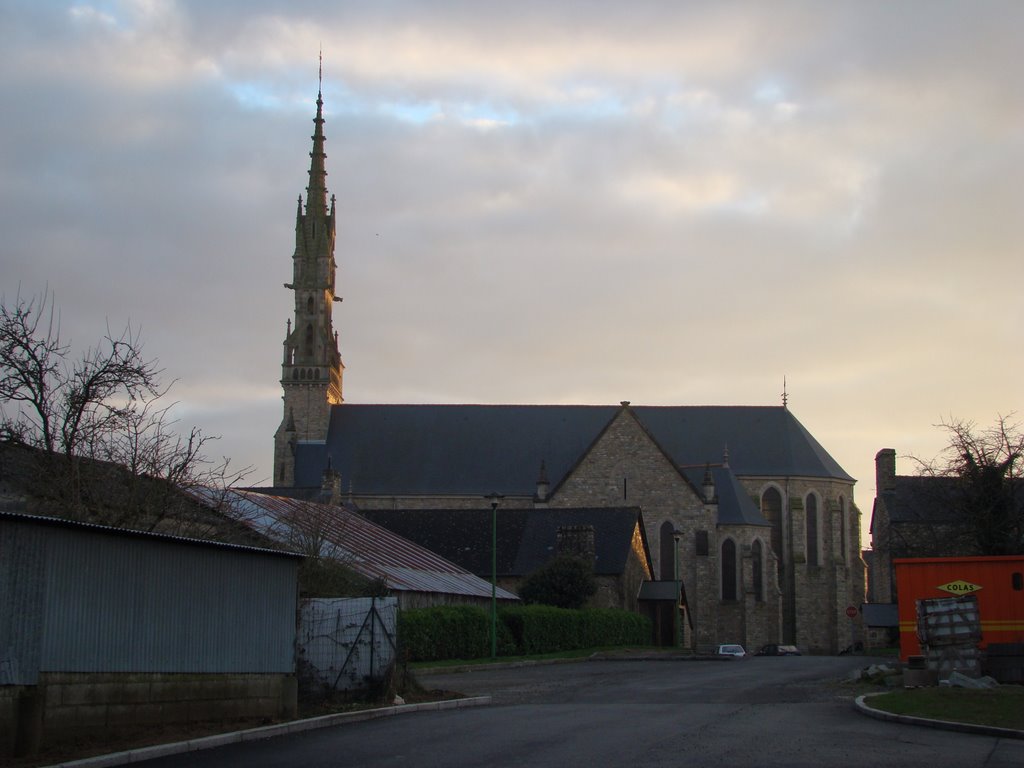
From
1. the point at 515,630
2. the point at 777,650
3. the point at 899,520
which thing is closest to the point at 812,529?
the point at 899,520

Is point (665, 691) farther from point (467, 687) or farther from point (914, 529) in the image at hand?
point (914, 529)

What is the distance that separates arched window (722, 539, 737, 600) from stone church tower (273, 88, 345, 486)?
23831 mm

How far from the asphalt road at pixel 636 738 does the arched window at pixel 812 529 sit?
1969 inches

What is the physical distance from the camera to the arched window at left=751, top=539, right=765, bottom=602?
67.8 meters

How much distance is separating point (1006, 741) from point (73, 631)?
10.9 meters

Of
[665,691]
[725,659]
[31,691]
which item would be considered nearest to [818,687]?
[665,691]

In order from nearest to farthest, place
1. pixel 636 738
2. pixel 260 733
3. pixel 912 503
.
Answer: pixel 636 738 < pixel 260 733 < pixel 912 503

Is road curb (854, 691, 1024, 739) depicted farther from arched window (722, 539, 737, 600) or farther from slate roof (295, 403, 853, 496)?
slate roof (295, 403, 853, 496)

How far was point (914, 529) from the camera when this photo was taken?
64.9 m

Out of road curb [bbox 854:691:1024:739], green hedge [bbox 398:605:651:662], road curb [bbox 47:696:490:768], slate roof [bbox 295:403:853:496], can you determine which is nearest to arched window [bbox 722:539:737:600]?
slate roof [bbox 295:403:853:496]

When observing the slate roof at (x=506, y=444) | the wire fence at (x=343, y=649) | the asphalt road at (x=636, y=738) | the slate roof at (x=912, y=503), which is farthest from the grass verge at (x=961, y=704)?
the slate roof at (x=506, y=444)

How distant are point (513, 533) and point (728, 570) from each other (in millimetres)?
16277

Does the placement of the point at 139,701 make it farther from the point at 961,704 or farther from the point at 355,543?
the point at 355,543

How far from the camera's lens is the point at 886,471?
244ft
